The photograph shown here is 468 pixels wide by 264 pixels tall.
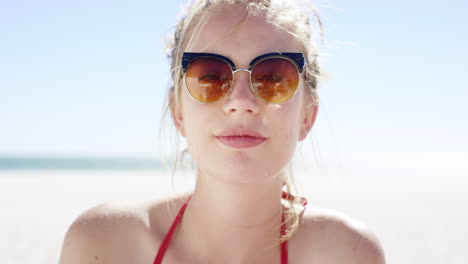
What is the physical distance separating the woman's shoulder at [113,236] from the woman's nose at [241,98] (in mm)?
781

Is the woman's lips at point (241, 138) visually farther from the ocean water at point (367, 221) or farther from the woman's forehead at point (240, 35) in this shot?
the ocean water at point (367, 221)

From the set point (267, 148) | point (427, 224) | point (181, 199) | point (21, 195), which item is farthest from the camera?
point (21, 195)

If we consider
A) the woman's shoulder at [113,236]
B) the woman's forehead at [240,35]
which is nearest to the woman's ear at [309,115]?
the woman's forehead at [240,35]

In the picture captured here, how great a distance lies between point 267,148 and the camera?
199 cm

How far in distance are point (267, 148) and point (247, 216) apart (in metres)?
0.46

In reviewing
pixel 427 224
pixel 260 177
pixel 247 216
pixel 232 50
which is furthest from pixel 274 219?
pixel 427 224

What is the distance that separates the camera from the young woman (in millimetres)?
1987

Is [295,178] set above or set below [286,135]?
below

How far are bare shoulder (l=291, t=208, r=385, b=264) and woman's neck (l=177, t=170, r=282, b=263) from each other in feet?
0.54

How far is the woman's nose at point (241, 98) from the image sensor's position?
1952mm

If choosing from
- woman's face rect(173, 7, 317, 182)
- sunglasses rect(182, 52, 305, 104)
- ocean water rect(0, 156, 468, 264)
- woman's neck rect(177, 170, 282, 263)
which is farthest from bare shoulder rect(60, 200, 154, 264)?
sunglasses rect(182, 52, 305, 104)

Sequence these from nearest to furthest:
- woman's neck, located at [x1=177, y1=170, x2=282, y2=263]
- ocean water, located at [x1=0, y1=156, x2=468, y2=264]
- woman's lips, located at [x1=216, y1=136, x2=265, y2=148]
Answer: woman's lips, located at [x1=216, y1=136, x2=265, y2=148], woman's neck, located at [x1=177, y1=170, x2=282, y2=263], ocean water, located at [x1=0, y1=156, x2=468, y2=264]

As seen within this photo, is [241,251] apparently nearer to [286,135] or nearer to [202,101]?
[286,135]

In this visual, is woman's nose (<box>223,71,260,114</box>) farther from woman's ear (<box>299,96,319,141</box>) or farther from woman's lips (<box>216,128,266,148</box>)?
woman's ear (<box>299,96,319,141</box>)
